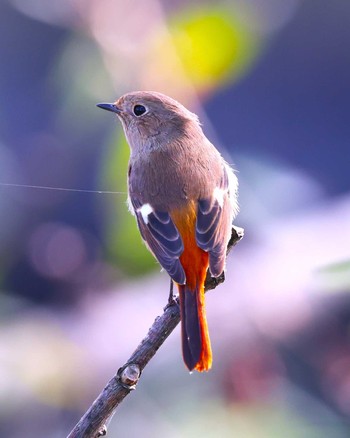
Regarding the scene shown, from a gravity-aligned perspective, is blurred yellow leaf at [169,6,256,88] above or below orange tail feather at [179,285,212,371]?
above

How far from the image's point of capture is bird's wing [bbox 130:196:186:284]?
2068mm

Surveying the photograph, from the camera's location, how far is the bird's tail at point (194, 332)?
184 centimetres

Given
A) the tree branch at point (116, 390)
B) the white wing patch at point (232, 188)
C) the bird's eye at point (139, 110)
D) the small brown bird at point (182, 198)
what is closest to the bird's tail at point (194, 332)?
the small brown bird at point (182, 198)

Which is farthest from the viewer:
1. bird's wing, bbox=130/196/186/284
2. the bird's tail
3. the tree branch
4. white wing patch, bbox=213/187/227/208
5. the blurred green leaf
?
the blurred green leaf

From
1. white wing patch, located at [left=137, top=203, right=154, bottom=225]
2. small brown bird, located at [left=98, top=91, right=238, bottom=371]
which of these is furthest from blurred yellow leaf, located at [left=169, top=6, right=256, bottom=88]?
white wing patch, located at [left=137, top=203, right=154, bottom=225]

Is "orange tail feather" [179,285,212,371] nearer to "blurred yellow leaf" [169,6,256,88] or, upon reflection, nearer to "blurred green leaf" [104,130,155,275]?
"blurred green leaf" [104,130,155,275]

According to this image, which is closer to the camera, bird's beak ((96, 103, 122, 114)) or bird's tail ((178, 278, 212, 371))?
bird's tail ((178, 278, 212, 371))

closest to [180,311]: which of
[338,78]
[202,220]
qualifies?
[202,220]

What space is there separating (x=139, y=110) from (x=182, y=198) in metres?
0.48

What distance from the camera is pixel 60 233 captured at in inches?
114

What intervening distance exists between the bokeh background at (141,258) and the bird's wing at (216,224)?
0.37m

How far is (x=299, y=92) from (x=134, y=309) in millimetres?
1846

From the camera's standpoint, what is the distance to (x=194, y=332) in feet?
6.18

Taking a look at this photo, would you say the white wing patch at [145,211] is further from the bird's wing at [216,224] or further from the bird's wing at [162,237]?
the bird's wing at [216,224]
